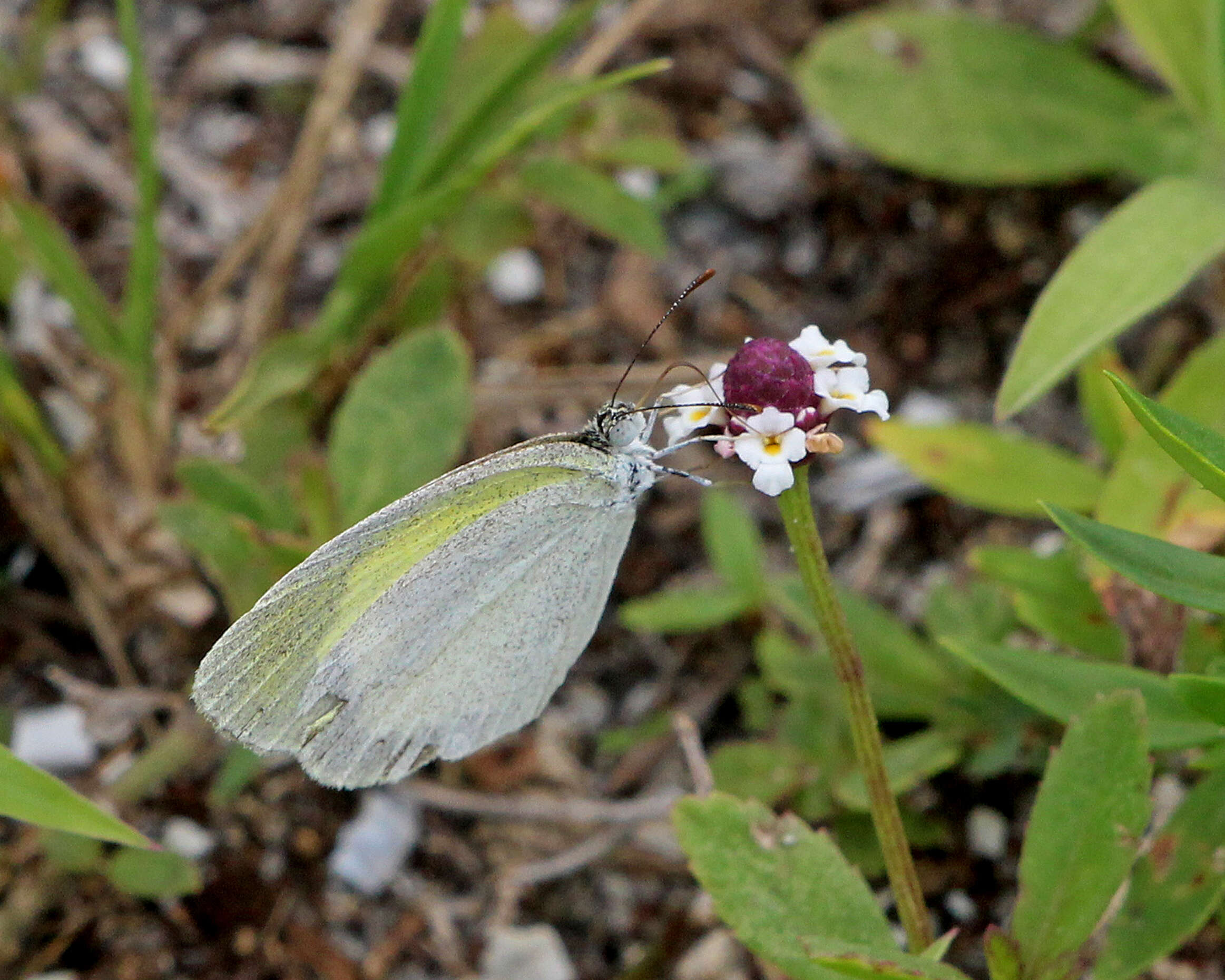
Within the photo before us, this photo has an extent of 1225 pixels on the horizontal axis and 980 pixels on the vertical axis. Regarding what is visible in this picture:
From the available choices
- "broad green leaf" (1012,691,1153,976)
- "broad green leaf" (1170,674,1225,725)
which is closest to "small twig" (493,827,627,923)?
"broad green leaf" (1012,691,1153,976)

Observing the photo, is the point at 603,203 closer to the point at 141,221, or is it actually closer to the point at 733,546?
the point at 733,546

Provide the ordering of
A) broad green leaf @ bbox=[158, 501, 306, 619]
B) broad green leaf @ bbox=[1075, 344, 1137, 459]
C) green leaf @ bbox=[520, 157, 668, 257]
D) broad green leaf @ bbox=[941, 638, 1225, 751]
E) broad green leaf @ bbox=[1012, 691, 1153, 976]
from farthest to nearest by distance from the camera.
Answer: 1. green leaf @ bbox=[520, 157, 668, 257]
2. broad green leaf @ bbox=[1075, 344, 1137, 459]
3. broad green leaf @ bbox=[158, 501, 306, 619]
4. broad green leaf @ bbox=[941, 638, 1225, 751]
5. broad green leaf @ bbox=[1012, 691, 1153, 976]

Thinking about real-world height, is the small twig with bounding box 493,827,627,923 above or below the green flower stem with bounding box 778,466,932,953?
below

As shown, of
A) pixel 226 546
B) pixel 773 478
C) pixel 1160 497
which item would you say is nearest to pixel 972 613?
pixel 1160 497

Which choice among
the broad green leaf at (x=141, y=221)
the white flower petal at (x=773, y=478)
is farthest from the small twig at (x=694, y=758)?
the broad green leaf at (x=141, y=221)

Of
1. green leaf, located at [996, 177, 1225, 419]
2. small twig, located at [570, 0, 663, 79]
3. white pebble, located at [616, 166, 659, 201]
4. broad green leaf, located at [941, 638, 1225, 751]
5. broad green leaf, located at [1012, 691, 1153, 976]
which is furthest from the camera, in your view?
white pebble, located at [616, 166, 659, 201]

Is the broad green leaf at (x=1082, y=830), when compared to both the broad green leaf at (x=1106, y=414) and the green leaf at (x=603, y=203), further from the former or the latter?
the green leaf at (x=603, y=203)

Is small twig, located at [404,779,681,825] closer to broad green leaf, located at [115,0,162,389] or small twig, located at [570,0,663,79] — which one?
broad green leaf, located at [115,0,162,389]
